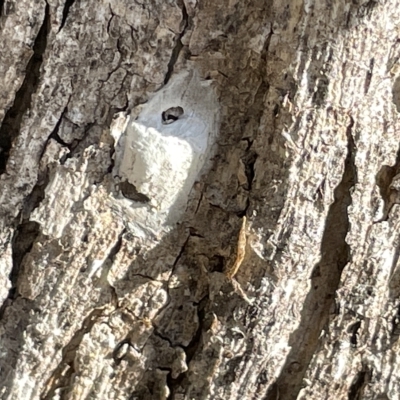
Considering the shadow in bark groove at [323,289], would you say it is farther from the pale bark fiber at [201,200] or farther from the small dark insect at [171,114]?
the small dark insect at [171,114]

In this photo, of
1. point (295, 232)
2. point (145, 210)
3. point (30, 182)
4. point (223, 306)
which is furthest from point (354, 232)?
point (30, 182)

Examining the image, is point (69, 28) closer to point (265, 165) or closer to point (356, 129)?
point (265, 165)

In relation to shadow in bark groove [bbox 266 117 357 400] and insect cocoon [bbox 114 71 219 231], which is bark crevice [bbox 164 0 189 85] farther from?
shadow in bark groove [bbox 266 117 357 400]

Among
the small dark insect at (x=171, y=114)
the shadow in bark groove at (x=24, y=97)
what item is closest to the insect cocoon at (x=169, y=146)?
the small dark insect at (x=171, y=114)

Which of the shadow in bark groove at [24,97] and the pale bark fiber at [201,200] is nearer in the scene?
the pale bark fiber at [201,200]

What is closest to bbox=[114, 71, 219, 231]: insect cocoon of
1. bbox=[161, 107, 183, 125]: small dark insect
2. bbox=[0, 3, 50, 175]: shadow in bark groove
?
bbox=[161, 107, 183, 125]: small dark insect

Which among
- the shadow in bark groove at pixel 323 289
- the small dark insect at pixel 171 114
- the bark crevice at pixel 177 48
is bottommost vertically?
the shadow in bark groove at pixel 323 289

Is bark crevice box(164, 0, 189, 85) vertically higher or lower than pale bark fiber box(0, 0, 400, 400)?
higher

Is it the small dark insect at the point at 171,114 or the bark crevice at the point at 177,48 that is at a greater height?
the bark crevice at the point at 177,48
